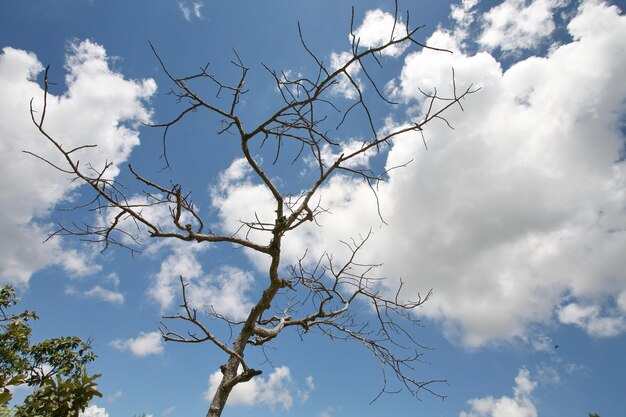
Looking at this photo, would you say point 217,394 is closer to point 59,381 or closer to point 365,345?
point 365,345

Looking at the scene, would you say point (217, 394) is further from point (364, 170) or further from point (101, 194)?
point (364, 170)

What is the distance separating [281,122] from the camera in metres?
2.79

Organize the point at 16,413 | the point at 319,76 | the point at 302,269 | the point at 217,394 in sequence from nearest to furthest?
the point at 319,76, the point at 217,394, the point at 16,413, the point at 302,269

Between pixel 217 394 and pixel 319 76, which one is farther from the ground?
pixel 319 76

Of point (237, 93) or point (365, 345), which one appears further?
point (365, 345)

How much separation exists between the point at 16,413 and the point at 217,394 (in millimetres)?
2356

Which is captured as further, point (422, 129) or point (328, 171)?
point (328, 171)

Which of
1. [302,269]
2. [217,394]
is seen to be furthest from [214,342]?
[302,269]

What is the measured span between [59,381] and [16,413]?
1.37ft

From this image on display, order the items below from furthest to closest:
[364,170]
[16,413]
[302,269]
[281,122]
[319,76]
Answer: [302,269] < [16,413] < [364,170] < [281,122] < [319,76]

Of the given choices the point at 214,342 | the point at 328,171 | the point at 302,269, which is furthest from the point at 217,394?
the point at 328,171

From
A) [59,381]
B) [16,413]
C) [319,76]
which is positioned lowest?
[16,413]

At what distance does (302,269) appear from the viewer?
4027mm

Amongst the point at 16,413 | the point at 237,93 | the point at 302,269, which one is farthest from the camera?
the point at 302,269
